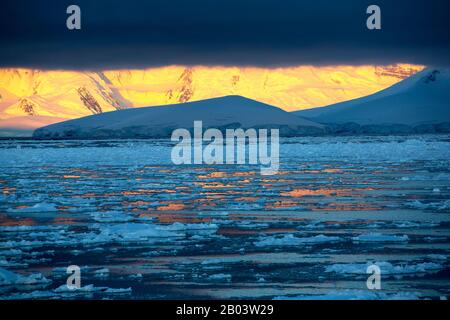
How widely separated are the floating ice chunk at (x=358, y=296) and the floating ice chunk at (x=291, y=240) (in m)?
2.66

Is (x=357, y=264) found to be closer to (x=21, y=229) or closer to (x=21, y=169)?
(x=21, y=229)

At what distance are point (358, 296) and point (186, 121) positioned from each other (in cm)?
7764

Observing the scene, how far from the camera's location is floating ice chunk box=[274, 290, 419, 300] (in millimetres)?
7555

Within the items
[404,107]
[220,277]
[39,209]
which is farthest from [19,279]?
[404,107]

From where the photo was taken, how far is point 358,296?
762 centimetres

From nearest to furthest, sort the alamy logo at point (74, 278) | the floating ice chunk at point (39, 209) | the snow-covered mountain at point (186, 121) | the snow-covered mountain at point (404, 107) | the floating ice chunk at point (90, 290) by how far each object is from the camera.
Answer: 1. the floating ice chunk at point (90, 290)
2. the alamy logo at point (74, 278)
3. the floating ice chunk at point (39, 209)
4. the snow-covered mountain at point (186, 121)
5. the snow-covered mountain at point (404, 107)

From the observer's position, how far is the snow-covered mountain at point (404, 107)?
8769 cm

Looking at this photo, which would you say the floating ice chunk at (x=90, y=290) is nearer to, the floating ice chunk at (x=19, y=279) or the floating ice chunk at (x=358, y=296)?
the floating ice chunk at (x=19, y=279)

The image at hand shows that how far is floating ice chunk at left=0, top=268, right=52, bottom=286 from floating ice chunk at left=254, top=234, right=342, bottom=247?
2.89 metres

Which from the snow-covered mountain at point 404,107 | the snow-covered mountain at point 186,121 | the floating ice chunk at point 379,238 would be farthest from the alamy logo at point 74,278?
the snow-covered mountain at point 404,107

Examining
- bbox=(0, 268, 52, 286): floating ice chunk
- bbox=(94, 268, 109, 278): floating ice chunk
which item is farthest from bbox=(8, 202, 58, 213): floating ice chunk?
bbox=(0, 268, 52, 286): floating ice chunk

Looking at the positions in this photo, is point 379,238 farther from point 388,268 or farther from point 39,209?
point 39,209

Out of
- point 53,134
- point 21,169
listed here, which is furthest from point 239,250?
point 53,134
